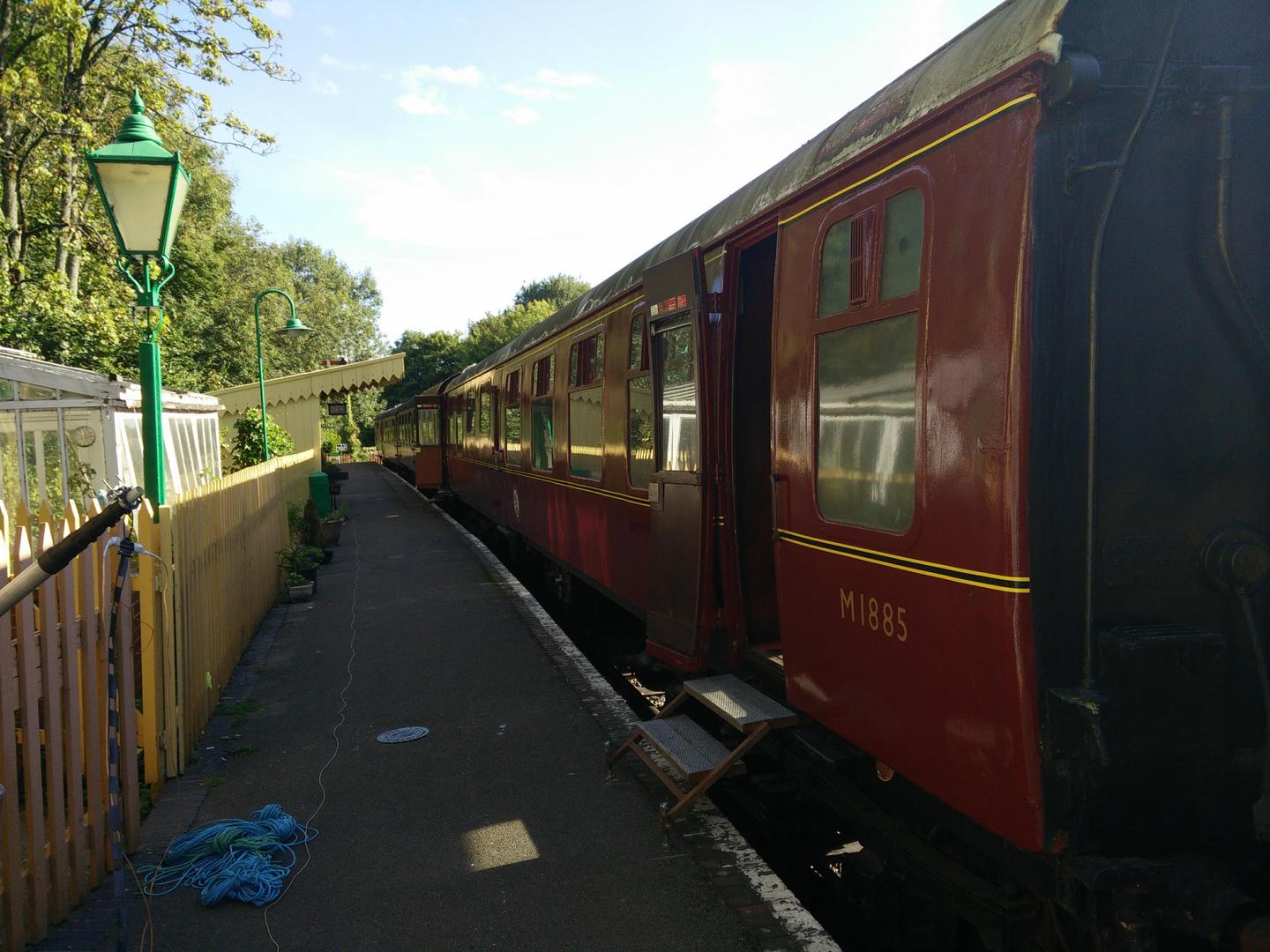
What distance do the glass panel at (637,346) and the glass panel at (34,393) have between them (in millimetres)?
5910

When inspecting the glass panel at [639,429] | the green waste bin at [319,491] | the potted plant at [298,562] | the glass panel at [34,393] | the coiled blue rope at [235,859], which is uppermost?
the glass panel at [34,393]

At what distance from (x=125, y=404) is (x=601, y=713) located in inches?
234

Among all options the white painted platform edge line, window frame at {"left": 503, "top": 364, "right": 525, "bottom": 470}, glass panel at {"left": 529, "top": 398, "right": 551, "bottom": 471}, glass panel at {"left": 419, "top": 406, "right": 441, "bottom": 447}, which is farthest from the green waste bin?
the white painted platform edge line

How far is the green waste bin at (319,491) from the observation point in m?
16.5

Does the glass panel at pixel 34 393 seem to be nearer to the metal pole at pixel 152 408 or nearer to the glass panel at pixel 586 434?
the metal pole at pixel 152 408

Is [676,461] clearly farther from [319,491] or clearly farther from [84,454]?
[319,491]

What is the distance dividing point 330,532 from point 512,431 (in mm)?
5280

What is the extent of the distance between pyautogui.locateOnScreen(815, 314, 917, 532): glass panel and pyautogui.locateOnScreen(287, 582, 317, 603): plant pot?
8438 mm

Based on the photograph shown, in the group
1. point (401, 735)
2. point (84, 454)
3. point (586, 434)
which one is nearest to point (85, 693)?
point (401, 735)

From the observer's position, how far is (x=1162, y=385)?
248 cm

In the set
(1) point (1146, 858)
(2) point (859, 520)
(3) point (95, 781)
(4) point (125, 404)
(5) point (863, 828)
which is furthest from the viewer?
(4) point (125, 404)

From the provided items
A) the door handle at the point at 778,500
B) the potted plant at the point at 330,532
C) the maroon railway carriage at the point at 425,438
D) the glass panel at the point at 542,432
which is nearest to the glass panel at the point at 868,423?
the door handle at the point at 778,500

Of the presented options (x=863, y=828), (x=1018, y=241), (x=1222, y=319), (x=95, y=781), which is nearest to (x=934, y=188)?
(x=1018, y=241)

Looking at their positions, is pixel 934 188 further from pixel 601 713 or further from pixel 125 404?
→ pixel 125 404
